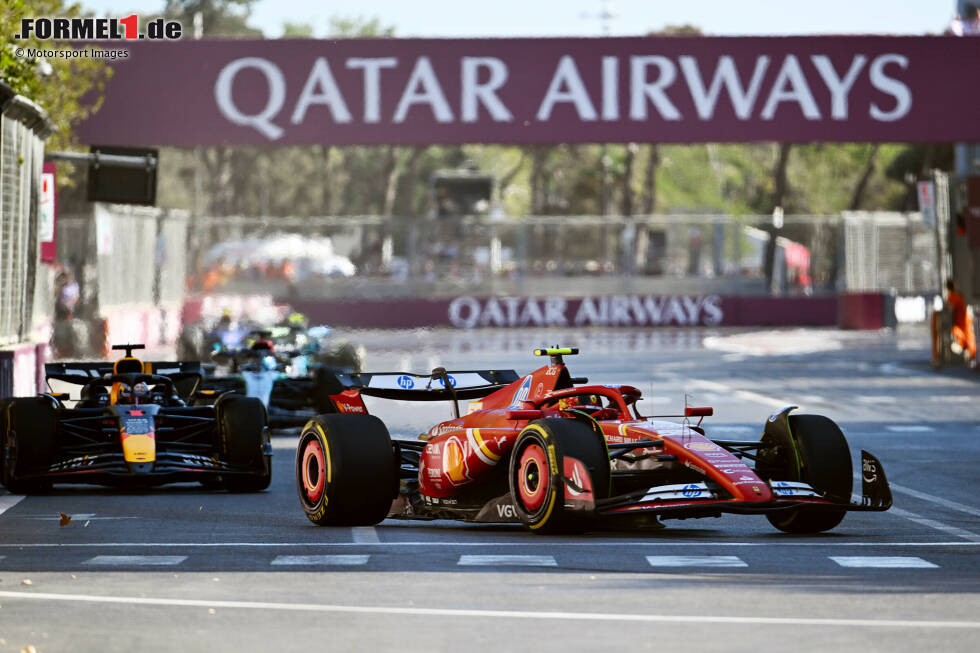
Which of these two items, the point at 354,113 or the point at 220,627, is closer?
the point at 220,627

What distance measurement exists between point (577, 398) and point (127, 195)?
49.7 ft

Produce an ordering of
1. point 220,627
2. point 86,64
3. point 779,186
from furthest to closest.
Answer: point 779,186 → point 86,64 → point 220,627

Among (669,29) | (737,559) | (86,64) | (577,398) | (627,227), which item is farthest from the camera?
(669,29)

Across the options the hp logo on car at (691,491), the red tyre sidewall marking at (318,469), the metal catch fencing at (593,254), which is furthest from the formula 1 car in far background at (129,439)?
the metal catch fencing at (593,254)

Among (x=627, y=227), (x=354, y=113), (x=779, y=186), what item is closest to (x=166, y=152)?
(x=779, y=186)

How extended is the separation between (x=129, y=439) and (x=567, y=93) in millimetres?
25701

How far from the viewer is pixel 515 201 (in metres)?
152

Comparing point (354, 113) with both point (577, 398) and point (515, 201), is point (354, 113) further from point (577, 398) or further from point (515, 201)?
point (515, 201)

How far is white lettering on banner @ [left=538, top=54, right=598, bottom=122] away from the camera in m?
40.6

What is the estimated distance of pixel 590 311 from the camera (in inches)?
2186

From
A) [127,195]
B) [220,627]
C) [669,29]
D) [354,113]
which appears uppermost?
[669,29]

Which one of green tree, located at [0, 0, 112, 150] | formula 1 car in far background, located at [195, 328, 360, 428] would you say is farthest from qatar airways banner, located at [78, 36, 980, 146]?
formula 1 car in far background, located at [195, 328, 360, 428]

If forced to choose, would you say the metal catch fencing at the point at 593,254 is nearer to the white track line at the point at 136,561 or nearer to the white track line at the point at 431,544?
the white track line at the point at 431,544

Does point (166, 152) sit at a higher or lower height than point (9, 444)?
higher
